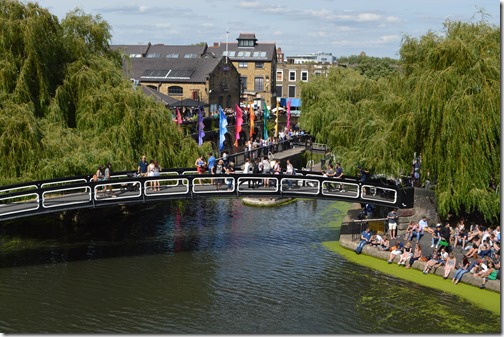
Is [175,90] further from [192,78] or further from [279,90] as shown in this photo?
[279,90]

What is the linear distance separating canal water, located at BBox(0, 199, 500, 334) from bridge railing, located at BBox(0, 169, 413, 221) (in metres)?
2.41

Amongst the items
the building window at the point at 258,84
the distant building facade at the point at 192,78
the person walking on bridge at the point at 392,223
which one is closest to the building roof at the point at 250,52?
Answer: the building window at the point at 258,84

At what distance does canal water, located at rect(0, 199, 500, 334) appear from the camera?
2130 cm

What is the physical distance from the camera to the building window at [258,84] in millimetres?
92938

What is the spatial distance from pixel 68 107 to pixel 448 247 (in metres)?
19.2

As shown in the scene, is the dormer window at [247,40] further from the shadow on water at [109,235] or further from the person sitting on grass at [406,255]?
the person sitting on grass at [406,255]

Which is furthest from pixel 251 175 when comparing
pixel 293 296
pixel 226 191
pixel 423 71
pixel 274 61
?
pixel 274 61

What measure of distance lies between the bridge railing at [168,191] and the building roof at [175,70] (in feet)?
136

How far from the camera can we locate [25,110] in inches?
1177

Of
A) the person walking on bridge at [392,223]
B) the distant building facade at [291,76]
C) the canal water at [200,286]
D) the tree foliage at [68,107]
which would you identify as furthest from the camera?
the distant building facade at [291,76]

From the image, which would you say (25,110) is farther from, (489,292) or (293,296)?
(489,292)

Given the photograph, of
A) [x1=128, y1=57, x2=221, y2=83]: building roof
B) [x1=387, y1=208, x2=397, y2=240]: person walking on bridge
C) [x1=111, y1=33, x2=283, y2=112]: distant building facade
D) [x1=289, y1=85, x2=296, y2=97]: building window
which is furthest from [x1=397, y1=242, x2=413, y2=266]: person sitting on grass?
[x1=289, y1=85, x2=296, y2=97]: building window

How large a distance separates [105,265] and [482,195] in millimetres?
15598

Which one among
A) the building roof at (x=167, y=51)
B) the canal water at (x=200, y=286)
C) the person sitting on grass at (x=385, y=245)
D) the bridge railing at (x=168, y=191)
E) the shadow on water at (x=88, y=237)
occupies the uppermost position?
the building roof at (x=167, y=51)
